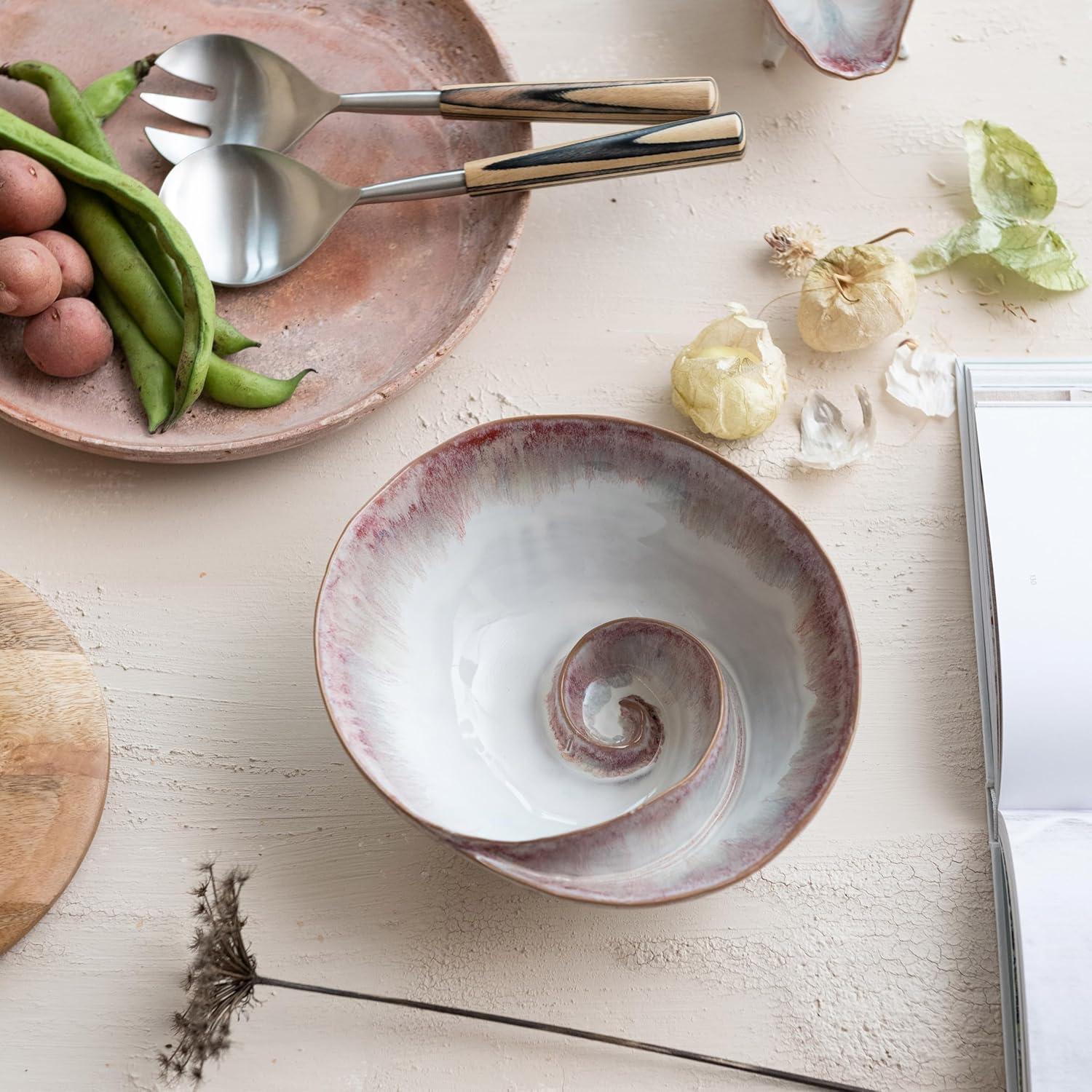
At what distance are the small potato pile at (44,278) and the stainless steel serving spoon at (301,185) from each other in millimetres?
90

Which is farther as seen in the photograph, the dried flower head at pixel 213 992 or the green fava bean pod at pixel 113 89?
the green fava bean pod at pixel 113 89

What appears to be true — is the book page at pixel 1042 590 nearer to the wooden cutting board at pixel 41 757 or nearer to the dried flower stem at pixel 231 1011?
the dried flower stem at pixel 231 1011

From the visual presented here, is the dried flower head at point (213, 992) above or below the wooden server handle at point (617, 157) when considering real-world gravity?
below

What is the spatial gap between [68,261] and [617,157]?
1.34ft

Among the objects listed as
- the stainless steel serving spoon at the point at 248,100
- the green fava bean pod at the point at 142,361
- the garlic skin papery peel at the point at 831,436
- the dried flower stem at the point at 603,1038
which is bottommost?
the dried flower stem at the point at 603,1038

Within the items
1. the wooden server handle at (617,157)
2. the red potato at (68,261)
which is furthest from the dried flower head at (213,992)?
the wooden server handle at (617,157)

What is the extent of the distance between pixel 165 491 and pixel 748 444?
438mm

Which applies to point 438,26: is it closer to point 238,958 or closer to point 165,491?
point 165,491

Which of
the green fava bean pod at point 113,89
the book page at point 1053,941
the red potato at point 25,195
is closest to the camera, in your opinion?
the book page at point 1053,941

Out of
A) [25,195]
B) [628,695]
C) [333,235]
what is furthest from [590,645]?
[25,195]

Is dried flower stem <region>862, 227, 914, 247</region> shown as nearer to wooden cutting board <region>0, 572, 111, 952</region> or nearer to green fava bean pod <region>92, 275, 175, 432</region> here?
green fava bean pod <region>92, 275, 175, 432</region>

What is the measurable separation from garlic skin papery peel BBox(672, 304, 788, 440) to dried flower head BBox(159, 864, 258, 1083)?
454 millimetres

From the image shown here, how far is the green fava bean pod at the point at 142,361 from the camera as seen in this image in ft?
2.40

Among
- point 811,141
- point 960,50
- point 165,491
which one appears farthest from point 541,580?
point 960,50
